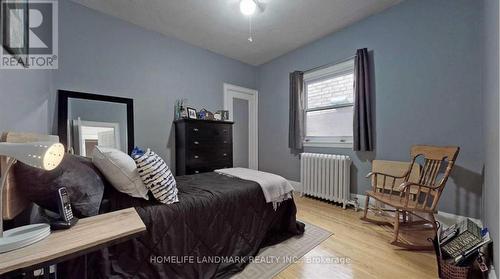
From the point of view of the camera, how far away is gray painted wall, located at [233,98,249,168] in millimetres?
4180

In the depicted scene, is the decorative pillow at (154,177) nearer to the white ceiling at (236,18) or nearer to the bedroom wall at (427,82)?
the white ceiling at (236,18)

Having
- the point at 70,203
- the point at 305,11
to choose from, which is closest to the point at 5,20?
the point at 70,203

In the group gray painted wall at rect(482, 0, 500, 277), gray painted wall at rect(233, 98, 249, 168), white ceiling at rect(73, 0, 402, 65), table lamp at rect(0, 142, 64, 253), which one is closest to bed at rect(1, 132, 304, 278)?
table lamp at rect(0, 142, 64, 253)

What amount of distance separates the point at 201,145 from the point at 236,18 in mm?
1893

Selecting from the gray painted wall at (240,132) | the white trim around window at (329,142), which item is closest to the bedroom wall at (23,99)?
the gray painted wall at (240,132)

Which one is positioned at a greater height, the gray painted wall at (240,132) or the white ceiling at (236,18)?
the white ceiling at (236,18)

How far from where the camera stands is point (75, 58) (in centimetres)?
239

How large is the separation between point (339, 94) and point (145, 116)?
3.03 meters

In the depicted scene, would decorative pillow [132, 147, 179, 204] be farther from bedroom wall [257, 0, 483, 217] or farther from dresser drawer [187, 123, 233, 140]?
bedroom wall [257, 0, 483, 217]

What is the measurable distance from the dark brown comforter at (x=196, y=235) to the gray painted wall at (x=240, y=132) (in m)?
2.31

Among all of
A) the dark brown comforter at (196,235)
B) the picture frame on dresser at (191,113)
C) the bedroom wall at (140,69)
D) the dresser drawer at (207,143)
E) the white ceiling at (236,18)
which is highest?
the white ceiling at (236,18)

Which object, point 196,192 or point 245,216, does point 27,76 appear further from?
point 245,216

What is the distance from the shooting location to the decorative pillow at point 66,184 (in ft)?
2.75

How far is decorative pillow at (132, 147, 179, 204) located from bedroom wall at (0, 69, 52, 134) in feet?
2.24
